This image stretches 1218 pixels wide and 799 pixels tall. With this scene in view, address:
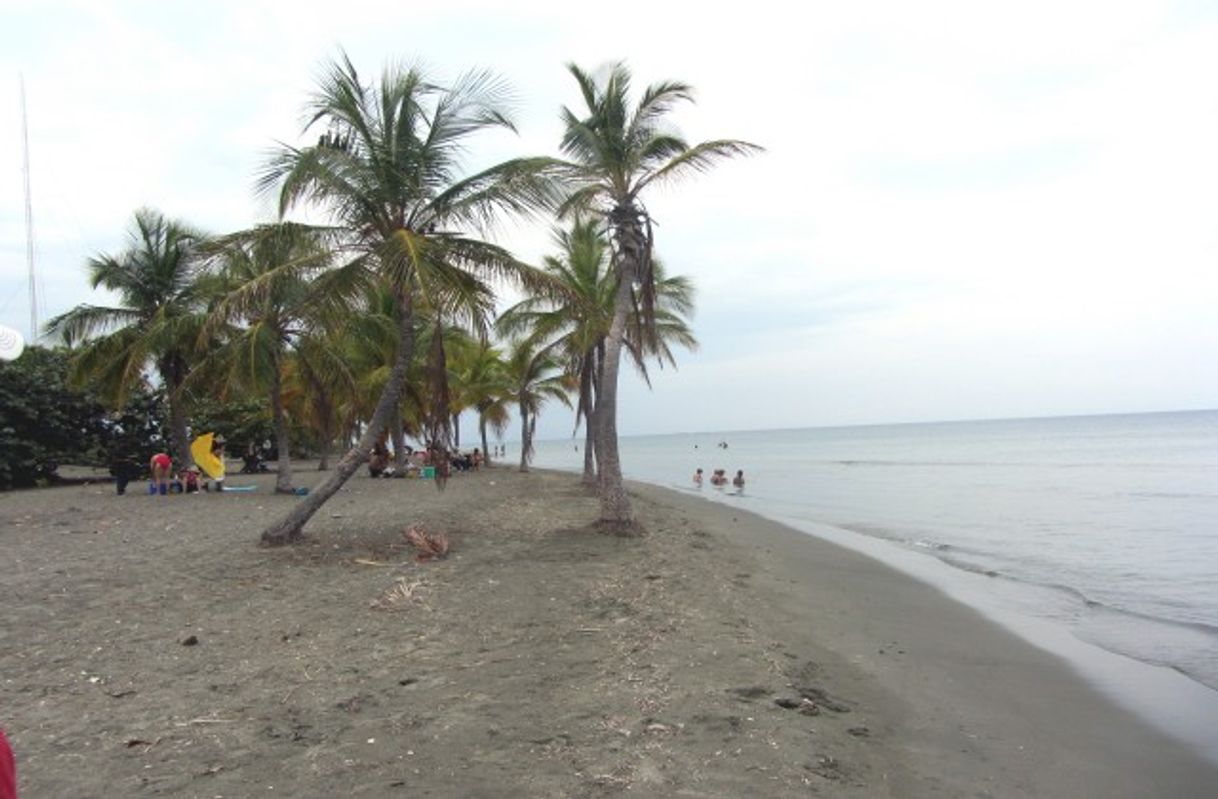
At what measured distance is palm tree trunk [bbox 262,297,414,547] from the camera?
400 inches

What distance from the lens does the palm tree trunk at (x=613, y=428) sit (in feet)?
39.6

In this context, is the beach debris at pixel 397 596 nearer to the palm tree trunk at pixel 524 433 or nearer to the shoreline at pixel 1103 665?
the shoreline at pixel 1103 665

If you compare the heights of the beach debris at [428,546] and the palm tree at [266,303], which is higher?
the palm tree at [266,303]

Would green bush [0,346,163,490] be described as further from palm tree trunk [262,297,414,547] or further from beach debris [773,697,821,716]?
beach debris [773,697,821,716]

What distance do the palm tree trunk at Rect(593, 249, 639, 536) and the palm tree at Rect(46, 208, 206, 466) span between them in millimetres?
11860

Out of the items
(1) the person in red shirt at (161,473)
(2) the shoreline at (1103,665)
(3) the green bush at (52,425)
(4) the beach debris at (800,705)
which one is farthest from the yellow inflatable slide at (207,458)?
(4) the beach debris at (800,705)

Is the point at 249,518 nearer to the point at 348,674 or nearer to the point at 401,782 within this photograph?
the point at 348,674

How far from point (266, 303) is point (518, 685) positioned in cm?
698

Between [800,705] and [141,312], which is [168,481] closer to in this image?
[141,312]

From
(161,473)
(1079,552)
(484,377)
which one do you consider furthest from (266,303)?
(484,377)

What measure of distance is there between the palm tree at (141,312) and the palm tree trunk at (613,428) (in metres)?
11.9

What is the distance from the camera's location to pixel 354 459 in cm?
1015

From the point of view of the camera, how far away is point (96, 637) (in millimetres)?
6398

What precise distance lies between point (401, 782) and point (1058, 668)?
19.9 feet
